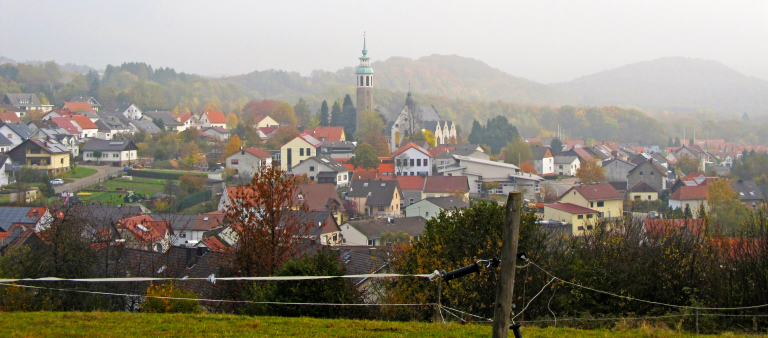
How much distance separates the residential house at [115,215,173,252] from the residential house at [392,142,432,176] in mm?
25526

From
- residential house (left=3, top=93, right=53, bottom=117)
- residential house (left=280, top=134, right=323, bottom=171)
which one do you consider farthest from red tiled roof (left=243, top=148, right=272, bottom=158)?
residential house (left=3, top=93, right=53, bottom=117)

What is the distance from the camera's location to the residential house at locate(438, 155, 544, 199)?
41.3 m

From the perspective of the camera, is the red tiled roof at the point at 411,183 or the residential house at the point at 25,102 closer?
the red tiled roof at the point at 411,183

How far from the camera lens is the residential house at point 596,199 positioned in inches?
1266

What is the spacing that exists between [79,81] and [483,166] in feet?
255

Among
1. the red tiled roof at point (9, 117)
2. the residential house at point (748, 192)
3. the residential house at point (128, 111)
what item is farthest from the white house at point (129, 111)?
the residential house at point (748, 192)

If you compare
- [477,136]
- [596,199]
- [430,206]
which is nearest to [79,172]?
[430,206]

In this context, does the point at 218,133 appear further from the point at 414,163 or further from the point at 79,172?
the point at 414,163

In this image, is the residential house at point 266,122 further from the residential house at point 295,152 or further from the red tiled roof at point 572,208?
the red tiled roof at point 572,208

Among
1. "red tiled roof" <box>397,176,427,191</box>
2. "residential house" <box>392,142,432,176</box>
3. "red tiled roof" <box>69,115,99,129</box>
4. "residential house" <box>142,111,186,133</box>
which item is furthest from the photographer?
"residential house" <box>142,111,186,133</box>

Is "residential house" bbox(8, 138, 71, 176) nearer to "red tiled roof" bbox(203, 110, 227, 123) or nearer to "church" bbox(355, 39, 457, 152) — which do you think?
"church" bbox(355, 39, 457, 152)

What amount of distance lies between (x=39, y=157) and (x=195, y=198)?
13.4 meters

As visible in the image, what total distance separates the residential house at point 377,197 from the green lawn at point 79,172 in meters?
16.2

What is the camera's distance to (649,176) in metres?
44.4
